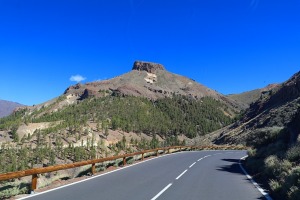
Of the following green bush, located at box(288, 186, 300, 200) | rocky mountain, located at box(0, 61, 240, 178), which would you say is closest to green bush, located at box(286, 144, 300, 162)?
green bush, located at box(288, 186, 300, 200)

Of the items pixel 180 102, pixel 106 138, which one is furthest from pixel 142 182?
pixel 180 102

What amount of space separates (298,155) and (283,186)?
15.4 ft

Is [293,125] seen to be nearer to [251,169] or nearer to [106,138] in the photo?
[251,169]

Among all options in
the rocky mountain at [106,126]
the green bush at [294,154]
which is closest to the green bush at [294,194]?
the green bush at [294,154]

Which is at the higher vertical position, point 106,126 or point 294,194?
point 106,126

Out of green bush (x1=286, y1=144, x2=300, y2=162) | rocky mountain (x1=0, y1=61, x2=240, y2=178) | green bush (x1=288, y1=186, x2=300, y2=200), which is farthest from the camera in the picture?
rocky mountain (x1=0, y1=61, x2=240, y2=178)

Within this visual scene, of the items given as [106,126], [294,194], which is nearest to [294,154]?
[294,194]

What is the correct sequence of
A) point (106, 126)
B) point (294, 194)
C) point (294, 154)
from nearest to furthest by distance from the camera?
point (294, 194)
point (294, 154)
point (106, 126)

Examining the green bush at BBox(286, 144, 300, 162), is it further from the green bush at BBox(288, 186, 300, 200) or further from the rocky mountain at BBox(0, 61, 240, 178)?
the rocky mountain at BBox(0, 61, 240, 178)

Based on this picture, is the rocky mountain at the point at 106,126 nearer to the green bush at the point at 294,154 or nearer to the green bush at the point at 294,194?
the green bush at the point at 294,154

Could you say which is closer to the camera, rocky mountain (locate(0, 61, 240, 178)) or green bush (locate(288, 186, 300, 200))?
green bush (locate(288, 186, 300, 200))

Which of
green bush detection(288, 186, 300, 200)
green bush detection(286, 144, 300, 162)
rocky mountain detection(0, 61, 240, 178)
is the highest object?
rocky mountain detection(0, 61, 240, 178)

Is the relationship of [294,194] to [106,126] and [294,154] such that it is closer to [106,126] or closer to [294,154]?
[294,154]

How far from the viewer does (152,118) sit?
151 meters
